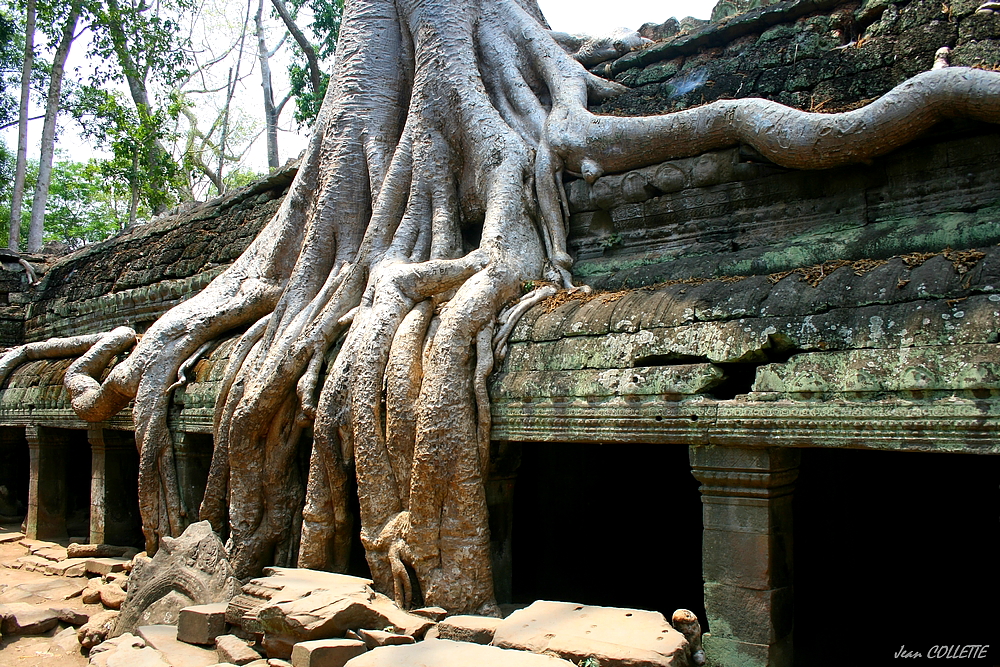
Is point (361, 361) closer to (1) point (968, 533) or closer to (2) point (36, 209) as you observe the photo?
(1) point (968, 533)

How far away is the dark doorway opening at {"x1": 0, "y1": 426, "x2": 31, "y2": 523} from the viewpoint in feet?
32.2

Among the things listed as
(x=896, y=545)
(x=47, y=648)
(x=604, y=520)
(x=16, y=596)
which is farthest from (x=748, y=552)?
(x=16, y=596)

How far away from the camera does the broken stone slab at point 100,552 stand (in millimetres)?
7094

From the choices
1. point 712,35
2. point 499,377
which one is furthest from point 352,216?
point 712,35

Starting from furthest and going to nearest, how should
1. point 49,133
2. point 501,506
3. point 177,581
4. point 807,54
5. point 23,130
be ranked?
1. point 23,130
2. point 49,133
3. point 807,54
4. point 177,581
5. point 501,506

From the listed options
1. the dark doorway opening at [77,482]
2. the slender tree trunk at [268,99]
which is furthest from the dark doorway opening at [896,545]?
the slender tree trunk at [268,99]

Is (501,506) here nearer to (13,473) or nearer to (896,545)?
(896,545)

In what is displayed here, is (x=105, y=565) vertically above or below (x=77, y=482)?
below

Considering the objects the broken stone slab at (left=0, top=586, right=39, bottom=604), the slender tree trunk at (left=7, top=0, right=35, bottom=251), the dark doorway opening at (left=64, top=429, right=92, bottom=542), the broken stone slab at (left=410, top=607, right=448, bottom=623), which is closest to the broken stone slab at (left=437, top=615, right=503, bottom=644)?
the broken stone slab at (left=410, top=607, right=448, bottom=623)

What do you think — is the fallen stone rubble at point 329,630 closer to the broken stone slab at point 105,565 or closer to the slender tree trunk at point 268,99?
the broken stone slab at point 105,565

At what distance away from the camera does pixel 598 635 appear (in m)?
3.24

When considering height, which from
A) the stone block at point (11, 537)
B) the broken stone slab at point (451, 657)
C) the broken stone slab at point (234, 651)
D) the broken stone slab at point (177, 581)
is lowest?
the stone block at point (11, 537)

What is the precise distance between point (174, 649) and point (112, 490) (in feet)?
12.3

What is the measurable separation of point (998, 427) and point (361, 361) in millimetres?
3371
